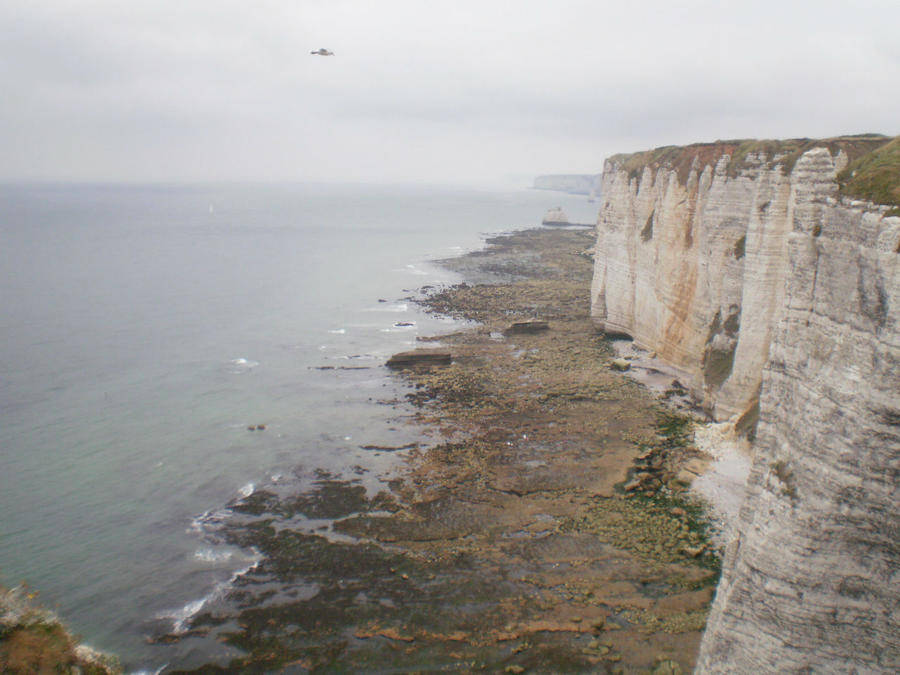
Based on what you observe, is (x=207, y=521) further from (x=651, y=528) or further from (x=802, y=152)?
(x=802, y=152)

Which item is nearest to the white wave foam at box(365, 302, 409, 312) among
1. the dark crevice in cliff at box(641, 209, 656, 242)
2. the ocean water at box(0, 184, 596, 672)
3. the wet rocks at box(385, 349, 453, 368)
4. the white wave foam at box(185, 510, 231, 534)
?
the ocean water at box(0, 184, 596, 672)

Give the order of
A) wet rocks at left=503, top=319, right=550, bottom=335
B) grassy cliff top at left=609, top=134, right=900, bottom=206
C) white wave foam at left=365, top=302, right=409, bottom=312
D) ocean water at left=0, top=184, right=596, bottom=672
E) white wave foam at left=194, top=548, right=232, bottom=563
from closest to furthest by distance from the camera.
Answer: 1. grassy cliff top at left=609, top=134, right=900, bottom=206
2. ocean water at left=0, top=184, right=596, bottom=672
3. white wave foam at left=194, top=548, right=232, bottom=563
4. wet rocks at left=503, top=319, right=550, bottom=335
5. white wave foam at left=365, top=302, right=409, bottom=312

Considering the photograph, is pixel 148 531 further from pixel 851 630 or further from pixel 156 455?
pixel 851 630

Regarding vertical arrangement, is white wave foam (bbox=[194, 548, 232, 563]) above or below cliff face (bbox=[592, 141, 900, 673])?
below

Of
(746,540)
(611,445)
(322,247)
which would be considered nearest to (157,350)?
(611,445)

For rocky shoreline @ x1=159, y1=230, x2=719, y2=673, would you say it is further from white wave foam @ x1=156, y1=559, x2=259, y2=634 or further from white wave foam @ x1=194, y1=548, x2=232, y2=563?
white wave foam @ x1=194, y1=548, x2=232, y2=563

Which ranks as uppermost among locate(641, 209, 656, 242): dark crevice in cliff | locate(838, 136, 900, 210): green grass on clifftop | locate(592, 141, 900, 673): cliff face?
locate(838, 136, 900, 210): green grass on clifftop

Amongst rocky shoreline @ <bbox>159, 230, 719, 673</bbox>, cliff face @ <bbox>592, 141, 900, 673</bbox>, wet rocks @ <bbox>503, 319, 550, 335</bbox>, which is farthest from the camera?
wet rocks @ <bbox>503, 319, 550, 335</bbox>

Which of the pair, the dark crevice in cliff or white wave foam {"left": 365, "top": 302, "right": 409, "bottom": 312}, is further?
white wave foam {"left": 365, "top": 302, "right": 409, "bottom": 312}
